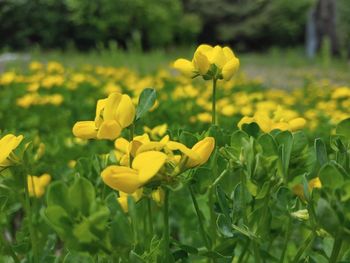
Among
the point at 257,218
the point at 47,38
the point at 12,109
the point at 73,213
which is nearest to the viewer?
the point at 73,213

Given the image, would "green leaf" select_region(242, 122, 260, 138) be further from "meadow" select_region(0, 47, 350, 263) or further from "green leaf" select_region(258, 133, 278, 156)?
"green leaf" select_region(258, 133, 278, 156)

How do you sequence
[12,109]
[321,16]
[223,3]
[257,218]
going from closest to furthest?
[257,218] < [12,109] < [321,16] < [223,3]

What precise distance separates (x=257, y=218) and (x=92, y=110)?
237 cm

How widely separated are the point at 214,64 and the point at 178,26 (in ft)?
51.0

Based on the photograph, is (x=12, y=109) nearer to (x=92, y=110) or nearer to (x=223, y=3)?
(x=92, y=110)

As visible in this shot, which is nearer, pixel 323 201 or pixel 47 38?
pixel 323 201

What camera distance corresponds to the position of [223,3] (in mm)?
16703

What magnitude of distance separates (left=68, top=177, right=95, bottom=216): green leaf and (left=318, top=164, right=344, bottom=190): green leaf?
0.24 metres

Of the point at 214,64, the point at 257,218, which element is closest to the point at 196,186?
the point at 257,218

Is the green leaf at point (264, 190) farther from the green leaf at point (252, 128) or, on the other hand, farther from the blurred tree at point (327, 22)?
the blurred tree at point (327, 22)

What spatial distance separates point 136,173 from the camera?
55 cm

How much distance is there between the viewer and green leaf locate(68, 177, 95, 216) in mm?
528

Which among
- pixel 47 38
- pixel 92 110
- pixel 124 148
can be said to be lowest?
pixel 47 38

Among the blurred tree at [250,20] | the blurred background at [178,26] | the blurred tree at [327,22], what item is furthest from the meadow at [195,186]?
the blurred tree at [250,20]
